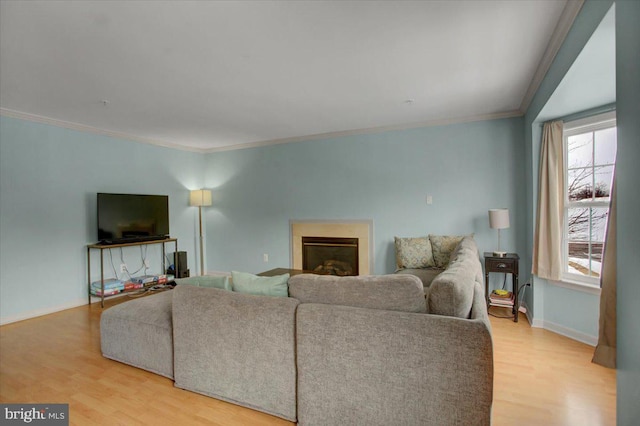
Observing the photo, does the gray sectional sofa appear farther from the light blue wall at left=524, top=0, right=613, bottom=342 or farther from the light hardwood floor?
the light blue wall at left=524, top=0, right=613, bottom=342

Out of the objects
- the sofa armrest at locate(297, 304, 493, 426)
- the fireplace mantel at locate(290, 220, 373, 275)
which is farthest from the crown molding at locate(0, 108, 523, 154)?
the sofa armrest at locate(297, 304, 493, 426)

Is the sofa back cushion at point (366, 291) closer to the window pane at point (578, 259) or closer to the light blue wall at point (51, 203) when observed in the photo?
the window pane at point (578, 259)

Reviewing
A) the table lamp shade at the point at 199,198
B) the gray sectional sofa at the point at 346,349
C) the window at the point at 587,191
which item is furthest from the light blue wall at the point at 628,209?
the table lamp shade at the point at 199,198

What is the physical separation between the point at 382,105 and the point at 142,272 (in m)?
4.35

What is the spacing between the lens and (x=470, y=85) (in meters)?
3.12

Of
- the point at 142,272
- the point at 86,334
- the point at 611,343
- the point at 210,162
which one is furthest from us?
the point at 210,162

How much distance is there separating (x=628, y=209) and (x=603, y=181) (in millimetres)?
2324

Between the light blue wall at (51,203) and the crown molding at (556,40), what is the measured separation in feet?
17.2

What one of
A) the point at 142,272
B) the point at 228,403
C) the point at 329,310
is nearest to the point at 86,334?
the point at 142,272

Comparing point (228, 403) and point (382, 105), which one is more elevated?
point (382, 105)

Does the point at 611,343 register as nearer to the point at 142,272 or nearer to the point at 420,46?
the point at 420,46

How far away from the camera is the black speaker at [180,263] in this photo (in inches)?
208

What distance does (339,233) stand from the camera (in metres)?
5.02

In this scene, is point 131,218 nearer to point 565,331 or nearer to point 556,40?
point 556,40
